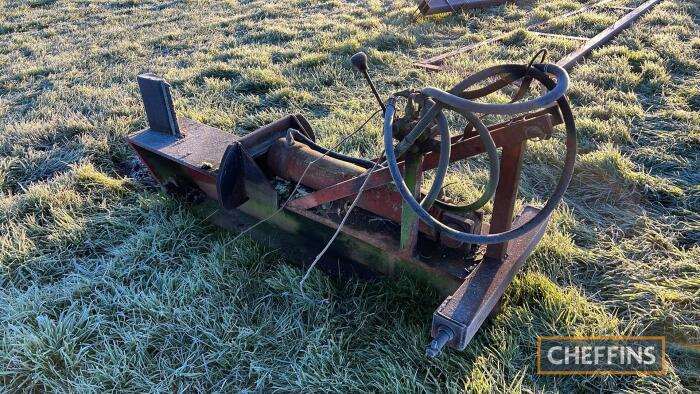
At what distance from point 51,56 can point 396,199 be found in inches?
267

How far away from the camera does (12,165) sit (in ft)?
12.9

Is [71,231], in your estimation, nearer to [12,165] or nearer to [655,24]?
[12,165]

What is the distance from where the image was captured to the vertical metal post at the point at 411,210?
2.11m

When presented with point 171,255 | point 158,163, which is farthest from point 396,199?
point 158,163

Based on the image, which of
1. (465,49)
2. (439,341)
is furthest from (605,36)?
(439,341)

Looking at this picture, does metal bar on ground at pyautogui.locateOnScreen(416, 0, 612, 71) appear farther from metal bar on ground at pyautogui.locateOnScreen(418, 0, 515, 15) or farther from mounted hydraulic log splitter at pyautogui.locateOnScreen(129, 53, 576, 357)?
mounted hydraulic log splitter at pyautogui.locateOnScreen(129, 53, 576, 357)

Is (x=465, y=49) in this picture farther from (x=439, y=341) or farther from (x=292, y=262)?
(x=439, y=341)

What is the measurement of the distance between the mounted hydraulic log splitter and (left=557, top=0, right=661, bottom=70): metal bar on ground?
3.43 metres

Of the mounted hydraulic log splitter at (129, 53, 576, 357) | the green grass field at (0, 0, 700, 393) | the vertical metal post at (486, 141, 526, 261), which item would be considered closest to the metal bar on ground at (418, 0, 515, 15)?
the green grass field at (0, 0, 700, 393)

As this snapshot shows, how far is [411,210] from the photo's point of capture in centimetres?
219

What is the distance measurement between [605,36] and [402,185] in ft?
18.7

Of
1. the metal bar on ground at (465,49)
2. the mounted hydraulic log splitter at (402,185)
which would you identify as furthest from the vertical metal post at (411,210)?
the metal bar on ground at (465,49)

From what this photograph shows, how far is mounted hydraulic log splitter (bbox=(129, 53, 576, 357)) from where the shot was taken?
1.79 m

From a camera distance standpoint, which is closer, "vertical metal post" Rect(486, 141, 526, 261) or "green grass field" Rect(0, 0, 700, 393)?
"vertical metal post" Rect(486, 141, 526, 261)
